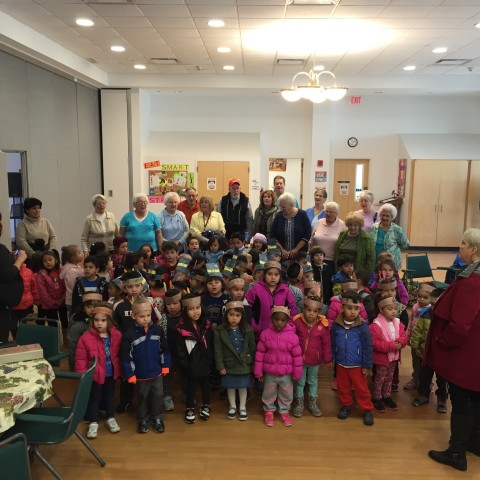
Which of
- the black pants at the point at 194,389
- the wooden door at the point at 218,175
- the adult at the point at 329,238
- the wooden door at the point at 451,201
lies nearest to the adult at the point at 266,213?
the adult at the point at 329,238

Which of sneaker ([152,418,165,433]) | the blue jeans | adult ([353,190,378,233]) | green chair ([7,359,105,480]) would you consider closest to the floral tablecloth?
green chair ([7,359,105,480])

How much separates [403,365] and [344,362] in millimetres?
1438

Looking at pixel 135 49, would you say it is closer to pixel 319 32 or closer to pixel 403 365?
pixel 319 32

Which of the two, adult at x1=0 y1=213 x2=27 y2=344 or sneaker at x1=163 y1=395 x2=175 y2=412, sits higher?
adult at x1=0 y1=213 x2=27 y2=344

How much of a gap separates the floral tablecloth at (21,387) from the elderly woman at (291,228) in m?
3.21

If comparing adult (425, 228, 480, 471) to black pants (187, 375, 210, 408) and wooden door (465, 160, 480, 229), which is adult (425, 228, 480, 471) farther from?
wooden door (465, 160, 480, 229)

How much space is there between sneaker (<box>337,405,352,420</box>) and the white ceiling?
4.30 m

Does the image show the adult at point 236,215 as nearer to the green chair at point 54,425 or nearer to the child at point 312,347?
the child at point 312,347

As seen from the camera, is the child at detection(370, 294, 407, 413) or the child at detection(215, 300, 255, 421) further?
the child at detection(370, 294, 407, 413)

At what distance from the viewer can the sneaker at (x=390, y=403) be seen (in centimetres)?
379

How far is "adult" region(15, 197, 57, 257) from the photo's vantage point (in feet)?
17.4

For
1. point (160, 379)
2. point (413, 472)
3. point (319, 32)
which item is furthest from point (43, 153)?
point (413, 472)

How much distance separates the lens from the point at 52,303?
4730 millimetres

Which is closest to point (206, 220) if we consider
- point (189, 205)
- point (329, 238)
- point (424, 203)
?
point (189, 205)
